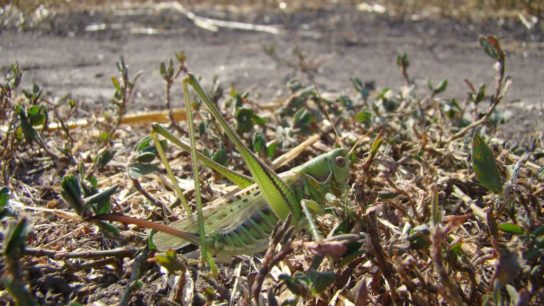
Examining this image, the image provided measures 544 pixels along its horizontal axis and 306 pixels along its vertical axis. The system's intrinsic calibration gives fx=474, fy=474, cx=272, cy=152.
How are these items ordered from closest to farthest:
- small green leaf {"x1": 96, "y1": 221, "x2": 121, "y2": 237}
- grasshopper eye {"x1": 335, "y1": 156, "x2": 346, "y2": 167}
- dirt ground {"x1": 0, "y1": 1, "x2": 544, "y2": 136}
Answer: small green leaf {"x1": 96, "y1": 221, "x2": 121, "y2": 237}
grasshopper eye {"x1": 335, "y1": 156, "x2": 346, "y2": 167}
dirt ground {"x1": 0, "y1": 1, "x2": 544, "y2": 136}

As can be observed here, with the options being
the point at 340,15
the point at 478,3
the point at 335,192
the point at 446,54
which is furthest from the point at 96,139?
the point at 478,3

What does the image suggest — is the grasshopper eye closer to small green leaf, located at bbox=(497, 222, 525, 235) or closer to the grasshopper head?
the grasshopper head

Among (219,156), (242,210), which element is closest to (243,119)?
(219,156)

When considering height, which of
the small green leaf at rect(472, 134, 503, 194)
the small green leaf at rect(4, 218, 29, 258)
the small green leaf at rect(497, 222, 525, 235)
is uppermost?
the small green leaf at rect(472, 134, 503, 194)

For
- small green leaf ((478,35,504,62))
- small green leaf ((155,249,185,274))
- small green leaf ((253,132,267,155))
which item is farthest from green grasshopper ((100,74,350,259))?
small green leaf ((478,35,504,62))

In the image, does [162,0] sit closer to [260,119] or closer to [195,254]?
[260,119]
